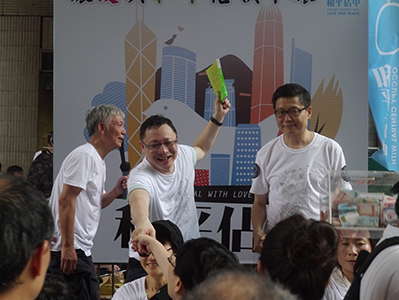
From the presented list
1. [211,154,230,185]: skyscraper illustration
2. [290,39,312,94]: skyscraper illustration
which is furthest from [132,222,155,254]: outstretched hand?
[290,39,312,94]: skyscraper illustration

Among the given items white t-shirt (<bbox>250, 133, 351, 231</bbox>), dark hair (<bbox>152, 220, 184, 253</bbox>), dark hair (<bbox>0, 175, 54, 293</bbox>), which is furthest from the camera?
white t-shirt (<bbox>250, 133, 351, 231</bbox>)

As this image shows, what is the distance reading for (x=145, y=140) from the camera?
297 centimetres

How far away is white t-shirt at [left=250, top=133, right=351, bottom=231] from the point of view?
3023 mm

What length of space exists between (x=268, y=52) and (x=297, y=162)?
152 centimetres

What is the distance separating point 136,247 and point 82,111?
227 centimetres

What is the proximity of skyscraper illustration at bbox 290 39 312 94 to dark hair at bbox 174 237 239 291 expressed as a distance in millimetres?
2738

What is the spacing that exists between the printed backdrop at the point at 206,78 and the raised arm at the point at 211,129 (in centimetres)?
65

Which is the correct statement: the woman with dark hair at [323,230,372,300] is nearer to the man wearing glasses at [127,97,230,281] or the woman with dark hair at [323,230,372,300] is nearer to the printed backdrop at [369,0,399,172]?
the man wearing glasses at [127,97,230,281]

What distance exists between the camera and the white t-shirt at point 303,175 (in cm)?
302

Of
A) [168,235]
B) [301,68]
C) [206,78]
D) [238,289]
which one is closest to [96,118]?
[168,235]

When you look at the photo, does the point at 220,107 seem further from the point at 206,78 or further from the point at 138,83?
the point at 138,83

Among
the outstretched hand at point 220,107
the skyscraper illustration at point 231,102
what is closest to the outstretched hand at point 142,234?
the outstretched hand at point 220,107

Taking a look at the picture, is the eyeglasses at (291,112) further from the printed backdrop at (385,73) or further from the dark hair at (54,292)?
the dark hair at (54,292)

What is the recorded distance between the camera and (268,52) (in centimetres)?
429
